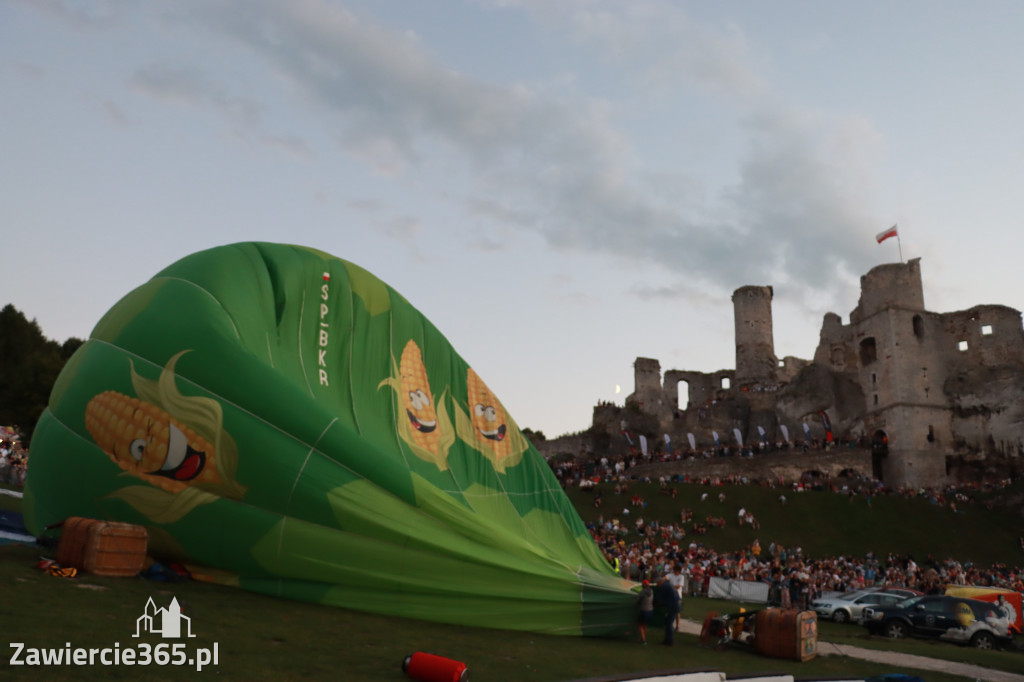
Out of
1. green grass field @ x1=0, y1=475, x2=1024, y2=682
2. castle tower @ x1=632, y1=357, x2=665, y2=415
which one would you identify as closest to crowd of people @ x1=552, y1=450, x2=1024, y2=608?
green grass field @ x1=0, y1=475, x2=1024, y2=682

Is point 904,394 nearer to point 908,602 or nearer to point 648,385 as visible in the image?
point 648,385

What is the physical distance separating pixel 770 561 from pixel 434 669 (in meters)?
25.7

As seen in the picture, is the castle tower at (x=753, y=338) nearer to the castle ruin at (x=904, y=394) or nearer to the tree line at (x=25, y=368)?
the castle ruin at (x=904, y=394)

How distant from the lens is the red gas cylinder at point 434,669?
7.07 m

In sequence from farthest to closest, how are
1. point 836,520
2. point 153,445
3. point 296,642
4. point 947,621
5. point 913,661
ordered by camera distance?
point 836,520
point 947,621
point 913,661
point 153,445
point 296,642

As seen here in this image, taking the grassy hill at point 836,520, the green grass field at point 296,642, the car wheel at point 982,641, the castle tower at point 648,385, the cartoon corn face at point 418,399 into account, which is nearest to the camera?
the green grass field at point 296,642

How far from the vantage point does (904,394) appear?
2067 inches

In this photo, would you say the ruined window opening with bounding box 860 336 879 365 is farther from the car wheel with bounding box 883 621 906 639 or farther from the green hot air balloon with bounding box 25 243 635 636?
the green hot air balloon with bounding box 25 243 635 636

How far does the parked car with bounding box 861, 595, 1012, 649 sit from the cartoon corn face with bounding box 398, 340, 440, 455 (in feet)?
37.6

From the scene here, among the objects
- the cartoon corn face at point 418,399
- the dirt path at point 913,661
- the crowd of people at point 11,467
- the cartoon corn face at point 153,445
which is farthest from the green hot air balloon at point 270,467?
the crowd of people at point 11,467

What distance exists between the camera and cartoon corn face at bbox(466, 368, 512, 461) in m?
14.6

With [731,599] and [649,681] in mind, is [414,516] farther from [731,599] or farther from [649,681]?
[731,599]

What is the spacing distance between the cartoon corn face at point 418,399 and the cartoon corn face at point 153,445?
12.2 feet

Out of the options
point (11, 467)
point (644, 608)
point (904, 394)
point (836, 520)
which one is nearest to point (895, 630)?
point (644, 608)
